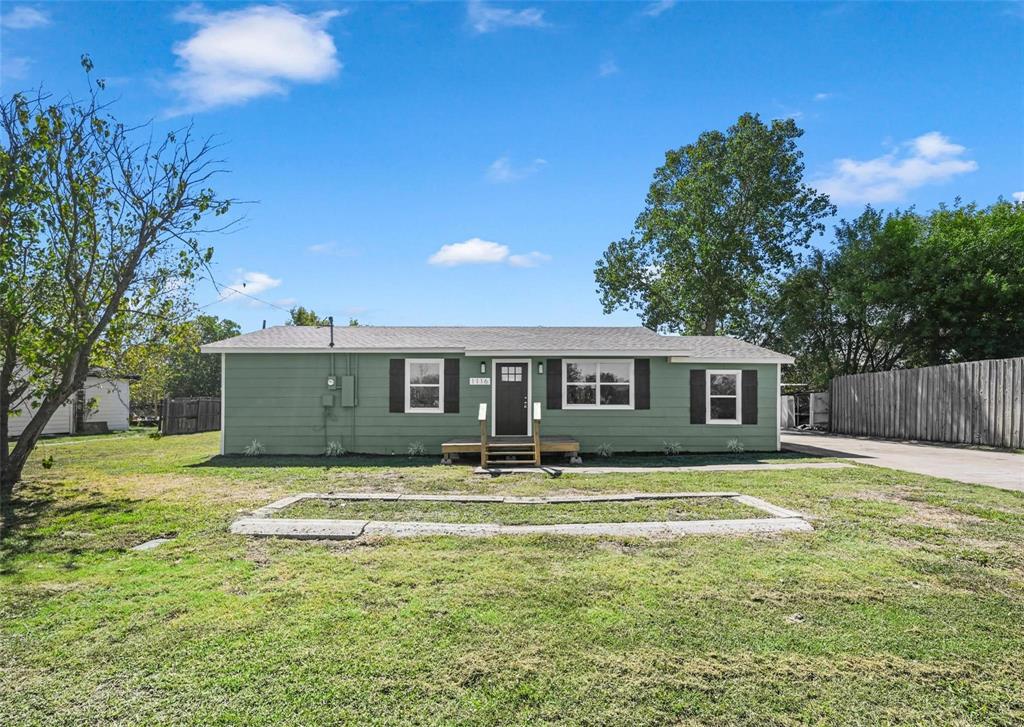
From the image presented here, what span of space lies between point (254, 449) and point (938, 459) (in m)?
13.9

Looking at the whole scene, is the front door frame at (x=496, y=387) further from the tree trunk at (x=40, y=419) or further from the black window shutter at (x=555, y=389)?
the tree trunk at (x=40, y=419)

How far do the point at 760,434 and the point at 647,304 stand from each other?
17.0 meters

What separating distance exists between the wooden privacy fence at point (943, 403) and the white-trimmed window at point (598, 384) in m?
8.82

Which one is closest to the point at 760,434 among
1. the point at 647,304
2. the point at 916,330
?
the point at 916,330

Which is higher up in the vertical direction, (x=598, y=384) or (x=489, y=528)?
(x=598, y=384)

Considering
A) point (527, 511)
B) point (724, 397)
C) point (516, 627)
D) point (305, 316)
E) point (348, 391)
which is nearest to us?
point (516, 627)

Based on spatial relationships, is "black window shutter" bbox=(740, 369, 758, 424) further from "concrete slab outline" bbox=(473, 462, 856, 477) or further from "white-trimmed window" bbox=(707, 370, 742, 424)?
"concrete slab outline" bbox=(473, 462, 856, 477)

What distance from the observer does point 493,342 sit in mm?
12820

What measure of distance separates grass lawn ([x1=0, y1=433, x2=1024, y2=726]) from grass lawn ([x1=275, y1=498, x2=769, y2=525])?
86cm

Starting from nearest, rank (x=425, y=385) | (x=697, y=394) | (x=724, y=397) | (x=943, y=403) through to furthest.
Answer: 1. (x=425, y=385)
2. (x=697, y=394)
3. (x=724, y=397)
4. (x=943, y=403)

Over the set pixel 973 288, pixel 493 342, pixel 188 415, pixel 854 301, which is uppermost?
pixel 973 288

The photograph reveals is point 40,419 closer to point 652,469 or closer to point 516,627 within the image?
point 516,627

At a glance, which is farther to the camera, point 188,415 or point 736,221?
point 736,221

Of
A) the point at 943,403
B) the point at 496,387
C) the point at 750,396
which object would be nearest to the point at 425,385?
the point at 496,387
